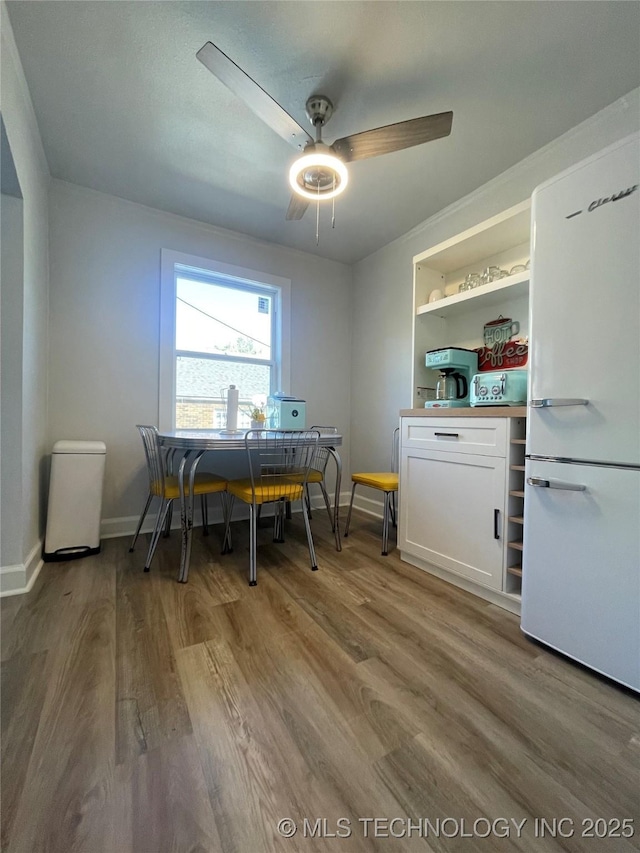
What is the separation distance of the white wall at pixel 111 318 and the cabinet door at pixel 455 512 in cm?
209

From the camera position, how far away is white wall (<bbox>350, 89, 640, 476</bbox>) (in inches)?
74.8

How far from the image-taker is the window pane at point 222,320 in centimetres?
288

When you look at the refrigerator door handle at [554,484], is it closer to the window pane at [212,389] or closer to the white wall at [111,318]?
the window pane at [212,389]

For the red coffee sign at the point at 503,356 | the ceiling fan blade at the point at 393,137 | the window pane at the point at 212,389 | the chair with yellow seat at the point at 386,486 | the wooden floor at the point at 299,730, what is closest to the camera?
the wooden floor at the point at 299,730

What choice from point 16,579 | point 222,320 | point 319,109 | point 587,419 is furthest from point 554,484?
point 222,320

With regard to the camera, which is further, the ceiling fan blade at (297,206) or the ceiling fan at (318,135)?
the ceiling fan blade at (297,206)

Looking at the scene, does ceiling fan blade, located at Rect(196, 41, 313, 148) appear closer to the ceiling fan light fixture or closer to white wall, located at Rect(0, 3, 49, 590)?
the ceiling fan light fixture

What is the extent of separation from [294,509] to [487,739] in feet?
8.20

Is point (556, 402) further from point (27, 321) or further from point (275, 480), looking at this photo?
point (27, 321)

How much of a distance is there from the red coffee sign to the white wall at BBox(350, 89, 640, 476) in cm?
58

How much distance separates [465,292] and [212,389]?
2.16 metres

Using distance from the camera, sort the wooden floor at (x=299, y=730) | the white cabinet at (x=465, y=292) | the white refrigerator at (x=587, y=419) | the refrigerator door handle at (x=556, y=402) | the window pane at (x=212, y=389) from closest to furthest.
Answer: the wooden floor at (x=299, y=730) → the white refrigerator at (x=587, y=419) → the refrigerator door handle at (x=556, y=402) → the white cabinet at (x=465, y=292) → the window pane at (x=212, y=389)

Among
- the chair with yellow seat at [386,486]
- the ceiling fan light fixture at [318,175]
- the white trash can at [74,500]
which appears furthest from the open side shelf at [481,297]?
Result: the white trash can at [74,500]

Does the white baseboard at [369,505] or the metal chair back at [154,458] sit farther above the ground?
the metal chair back at [154,458]
